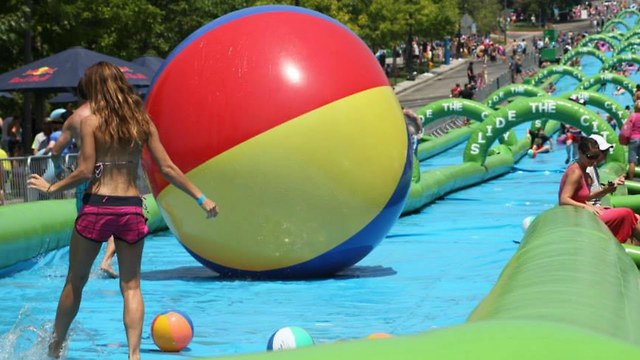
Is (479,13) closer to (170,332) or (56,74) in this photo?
(56,74)

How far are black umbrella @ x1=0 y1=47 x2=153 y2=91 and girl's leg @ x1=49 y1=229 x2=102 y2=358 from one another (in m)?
14.0

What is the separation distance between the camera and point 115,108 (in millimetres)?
6695

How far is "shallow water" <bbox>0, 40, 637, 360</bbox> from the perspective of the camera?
7887mm

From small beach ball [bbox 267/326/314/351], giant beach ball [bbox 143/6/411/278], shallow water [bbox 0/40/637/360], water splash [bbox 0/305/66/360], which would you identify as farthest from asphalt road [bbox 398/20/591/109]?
small beach ball [bbox 267/326/314/351]

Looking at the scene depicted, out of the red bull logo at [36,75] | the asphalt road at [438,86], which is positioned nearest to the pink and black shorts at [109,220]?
the red bull logo at [36,75]

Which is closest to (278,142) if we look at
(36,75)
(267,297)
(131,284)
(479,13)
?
(267,297)

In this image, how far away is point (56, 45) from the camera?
1173 inches

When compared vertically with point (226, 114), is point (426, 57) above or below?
below

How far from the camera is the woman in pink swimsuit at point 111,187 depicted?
259 inches

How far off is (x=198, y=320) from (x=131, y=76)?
13.6 meters

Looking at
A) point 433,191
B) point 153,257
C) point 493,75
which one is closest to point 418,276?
point 153,257

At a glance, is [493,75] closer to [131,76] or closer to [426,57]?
[426,57]

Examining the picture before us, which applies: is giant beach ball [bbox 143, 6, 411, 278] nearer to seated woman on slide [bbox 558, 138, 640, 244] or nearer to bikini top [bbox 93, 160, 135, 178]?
seated woman on slide [bbox 558, 138, 640, 244]

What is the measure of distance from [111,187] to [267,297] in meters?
2.95
